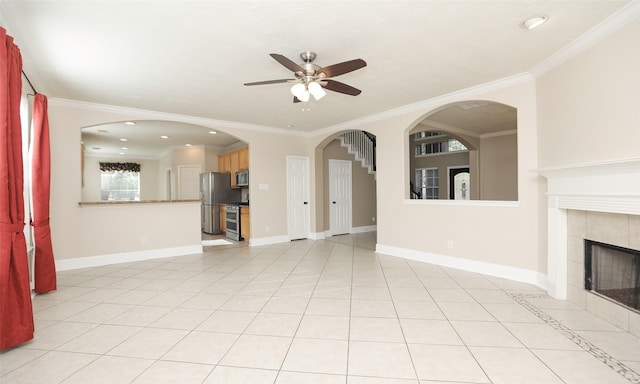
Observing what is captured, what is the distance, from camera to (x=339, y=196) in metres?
7.71

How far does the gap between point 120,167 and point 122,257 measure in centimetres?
666

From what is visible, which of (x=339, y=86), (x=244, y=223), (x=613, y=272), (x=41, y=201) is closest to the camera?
(x=613, y=272)

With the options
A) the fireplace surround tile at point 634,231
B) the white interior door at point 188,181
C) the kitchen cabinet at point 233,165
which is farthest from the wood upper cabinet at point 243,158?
the fireplace surround tile at point 634,231

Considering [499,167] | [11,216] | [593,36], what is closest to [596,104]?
[593,36]

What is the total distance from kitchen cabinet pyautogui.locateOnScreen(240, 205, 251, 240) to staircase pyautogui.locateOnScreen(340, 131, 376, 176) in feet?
10.1

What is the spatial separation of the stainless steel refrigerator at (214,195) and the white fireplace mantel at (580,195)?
726 centimetres

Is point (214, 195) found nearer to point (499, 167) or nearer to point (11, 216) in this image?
point (11, 216)

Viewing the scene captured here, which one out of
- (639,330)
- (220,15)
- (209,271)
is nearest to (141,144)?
Result: (209,271)

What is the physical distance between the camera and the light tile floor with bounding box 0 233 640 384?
1.86m

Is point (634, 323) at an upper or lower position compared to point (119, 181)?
lower

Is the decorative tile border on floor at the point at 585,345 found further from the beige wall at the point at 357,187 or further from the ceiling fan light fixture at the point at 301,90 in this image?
the beige wall at the point at 357,187

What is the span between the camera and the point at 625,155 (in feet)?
7.87

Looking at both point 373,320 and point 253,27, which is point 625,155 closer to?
point 373,320

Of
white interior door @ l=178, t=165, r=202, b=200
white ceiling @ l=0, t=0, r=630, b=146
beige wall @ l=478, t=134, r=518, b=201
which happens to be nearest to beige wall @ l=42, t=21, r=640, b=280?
white ceiling @ l=0, t=0, r=630, b=146
